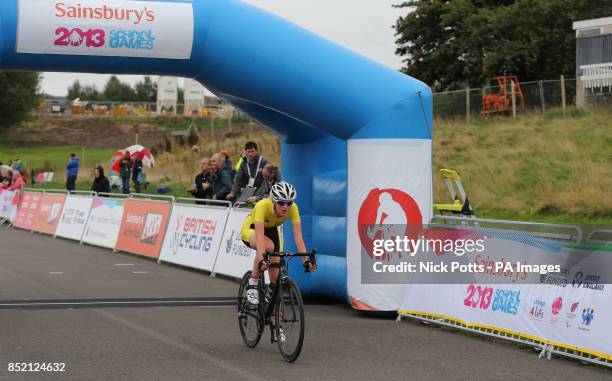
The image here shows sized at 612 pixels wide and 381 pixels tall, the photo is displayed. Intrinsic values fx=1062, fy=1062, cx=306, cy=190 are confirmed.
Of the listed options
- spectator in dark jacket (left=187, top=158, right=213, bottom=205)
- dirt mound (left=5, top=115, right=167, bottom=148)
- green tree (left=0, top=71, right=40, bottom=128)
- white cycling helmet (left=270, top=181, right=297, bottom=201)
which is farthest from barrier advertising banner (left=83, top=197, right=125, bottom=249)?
green tree (left=0, top=71, right=40, bottom=128)

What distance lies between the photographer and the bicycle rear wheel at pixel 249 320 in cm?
1050

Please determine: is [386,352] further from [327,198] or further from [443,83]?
[443,83]

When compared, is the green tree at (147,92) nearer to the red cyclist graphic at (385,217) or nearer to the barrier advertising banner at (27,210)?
the barrier advertising banner at (27,210)

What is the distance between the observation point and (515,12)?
175 ft

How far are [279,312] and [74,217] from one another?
59.1 feet

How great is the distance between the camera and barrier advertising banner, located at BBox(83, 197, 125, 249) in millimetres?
23844

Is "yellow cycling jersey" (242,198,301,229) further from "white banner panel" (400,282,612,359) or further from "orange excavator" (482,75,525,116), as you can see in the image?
"orange excavator" (482,75,525,116)

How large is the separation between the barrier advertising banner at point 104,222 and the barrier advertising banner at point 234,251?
6.10 m

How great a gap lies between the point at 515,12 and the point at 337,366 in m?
46.2

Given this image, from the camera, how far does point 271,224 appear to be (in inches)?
422

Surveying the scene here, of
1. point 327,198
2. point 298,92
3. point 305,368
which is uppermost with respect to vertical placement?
point 298,92

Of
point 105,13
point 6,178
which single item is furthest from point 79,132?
point 105,13

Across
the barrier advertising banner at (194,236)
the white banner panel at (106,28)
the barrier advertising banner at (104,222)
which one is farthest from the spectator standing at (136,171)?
the white banner panel at (106,28)

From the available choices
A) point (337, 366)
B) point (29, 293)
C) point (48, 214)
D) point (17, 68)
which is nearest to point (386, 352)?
point (337, 366)
